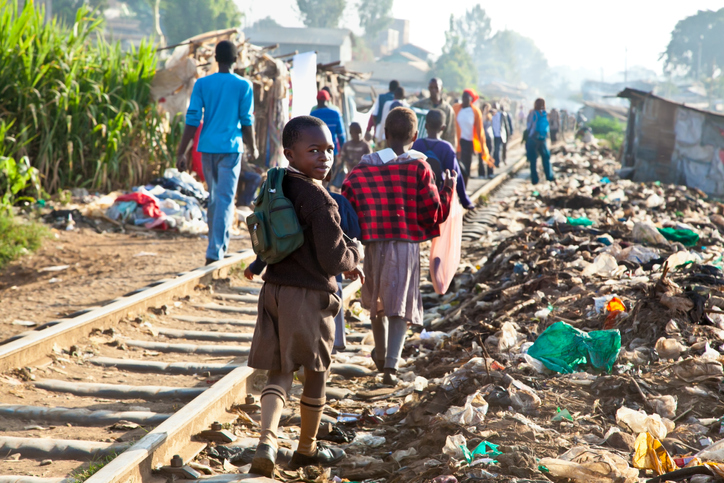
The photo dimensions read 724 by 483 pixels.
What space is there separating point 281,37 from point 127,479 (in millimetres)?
72723

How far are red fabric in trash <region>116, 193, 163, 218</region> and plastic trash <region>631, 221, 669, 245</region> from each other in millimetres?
6203

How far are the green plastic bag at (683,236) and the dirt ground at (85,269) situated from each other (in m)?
5.21

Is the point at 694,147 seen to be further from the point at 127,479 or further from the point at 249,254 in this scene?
the point at 127,479

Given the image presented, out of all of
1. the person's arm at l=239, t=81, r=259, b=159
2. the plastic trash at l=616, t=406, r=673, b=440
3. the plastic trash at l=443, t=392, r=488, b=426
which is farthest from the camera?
the person's arm at l=239, t=81, r=259, b=159

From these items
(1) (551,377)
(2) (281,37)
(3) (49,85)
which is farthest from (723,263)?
(2) (281,37)

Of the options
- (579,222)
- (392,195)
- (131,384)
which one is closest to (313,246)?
(392,195)

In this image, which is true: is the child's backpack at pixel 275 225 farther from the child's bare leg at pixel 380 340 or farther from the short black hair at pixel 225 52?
the short black hair at pixel 225 52

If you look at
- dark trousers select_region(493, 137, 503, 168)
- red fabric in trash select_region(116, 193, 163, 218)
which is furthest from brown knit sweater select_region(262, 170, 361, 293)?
dark trousers select_region(493, 137, 503, 168)

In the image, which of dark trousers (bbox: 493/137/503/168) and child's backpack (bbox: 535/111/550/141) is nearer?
child's backpack (bbox: 535/111/550/141)

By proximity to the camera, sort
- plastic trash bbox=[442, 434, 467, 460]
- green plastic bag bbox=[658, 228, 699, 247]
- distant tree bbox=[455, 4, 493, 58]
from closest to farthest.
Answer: plastic trash bbox=[442, 434, 467, 460]
green plastic bag bbox=[658, 228, 699, 247]
distant tree bbox=[455, 4, 493, 58]

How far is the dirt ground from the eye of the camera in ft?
19.5

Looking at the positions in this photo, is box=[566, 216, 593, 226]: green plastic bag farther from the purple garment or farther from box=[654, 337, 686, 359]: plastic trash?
box=[654, 337, 686, 359]: plastic trash

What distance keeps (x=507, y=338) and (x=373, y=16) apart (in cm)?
10858

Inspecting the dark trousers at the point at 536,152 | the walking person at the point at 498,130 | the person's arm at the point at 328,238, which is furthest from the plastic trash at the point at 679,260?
the walking person at the point at 498,130
